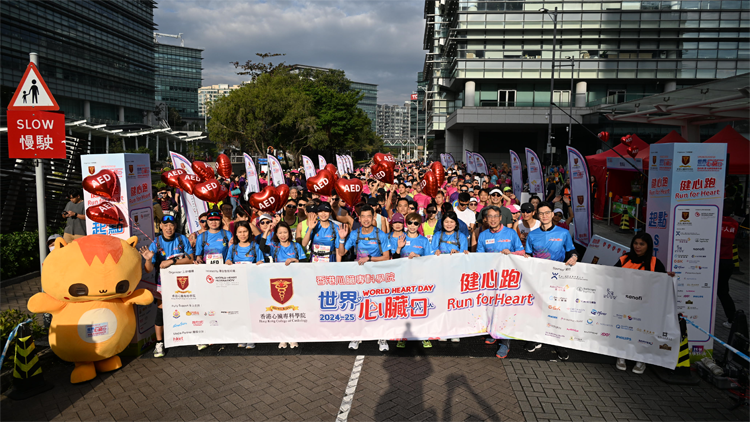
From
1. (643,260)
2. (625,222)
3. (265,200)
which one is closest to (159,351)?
(265,200)

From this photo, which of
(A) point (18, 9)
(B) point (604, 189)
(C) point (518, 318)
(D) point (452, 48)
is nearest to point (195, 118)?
(A) point (18, 9)

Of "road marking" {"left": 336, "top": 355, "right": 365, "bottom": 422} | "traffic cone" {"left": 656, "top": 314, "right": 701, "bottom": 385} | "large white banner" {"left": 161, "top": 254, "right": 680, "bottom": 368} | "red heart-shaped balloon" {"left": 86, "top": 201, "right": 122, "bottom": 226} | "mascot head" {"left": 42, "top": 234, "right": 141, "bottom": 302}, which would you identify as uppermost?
"red heart-shaped balloon" {"left": 86, "top": 201, "right": 122, "bottom": 226}

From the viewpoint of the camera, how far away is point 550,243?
6266 millimetres

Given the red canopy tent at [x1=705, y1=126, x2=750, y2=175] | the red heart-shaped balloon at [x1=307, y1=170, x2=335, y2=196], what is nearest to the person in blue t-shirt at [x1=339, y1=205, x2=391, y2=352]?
the red heart-shaped balloon at [x1=307, y1=170, x2=335, y2=196]

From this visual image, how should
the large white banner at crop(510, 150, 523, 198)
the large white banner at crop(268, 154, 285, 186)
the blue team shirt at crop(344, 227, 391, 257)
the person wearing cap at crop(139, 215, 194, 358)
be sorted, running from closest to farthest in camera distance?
the person wearing cap at crop(139, 215, 194, 358) < the blue team shirt at crop(344, 227, 391, 257) < the large white banner at crop(268, 154, 285, 186) < the large white banner at crop(510, 150, 523, 198)

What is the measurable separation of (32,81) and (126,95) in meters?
68.8

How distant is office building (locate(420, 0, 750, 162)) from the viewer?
42.9 meters

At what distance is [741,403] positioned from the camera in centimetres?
492

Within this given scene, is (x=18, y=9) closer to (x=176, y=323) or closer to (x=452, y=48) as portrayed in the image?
(x=452, y=48)

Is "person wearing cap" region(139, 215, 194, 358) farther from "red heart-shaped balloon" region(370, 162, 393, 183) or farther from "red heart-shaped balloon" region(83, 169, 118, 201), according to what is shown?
"red heart-shaped balloon" region(370, 162, 393, 183)

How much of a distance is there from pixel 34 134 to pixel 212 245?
264 cm

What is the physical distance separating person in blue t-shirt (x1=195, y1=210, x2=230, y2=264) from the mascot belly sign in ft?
3.59

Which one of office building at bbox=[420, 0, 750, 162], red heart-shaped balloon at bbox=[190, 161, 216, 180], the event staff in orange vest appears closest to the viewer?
the event staff in orange vest

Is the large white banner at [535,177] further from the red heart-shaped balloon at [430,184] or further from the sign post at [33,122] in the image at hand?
the sign post at [33,122]
